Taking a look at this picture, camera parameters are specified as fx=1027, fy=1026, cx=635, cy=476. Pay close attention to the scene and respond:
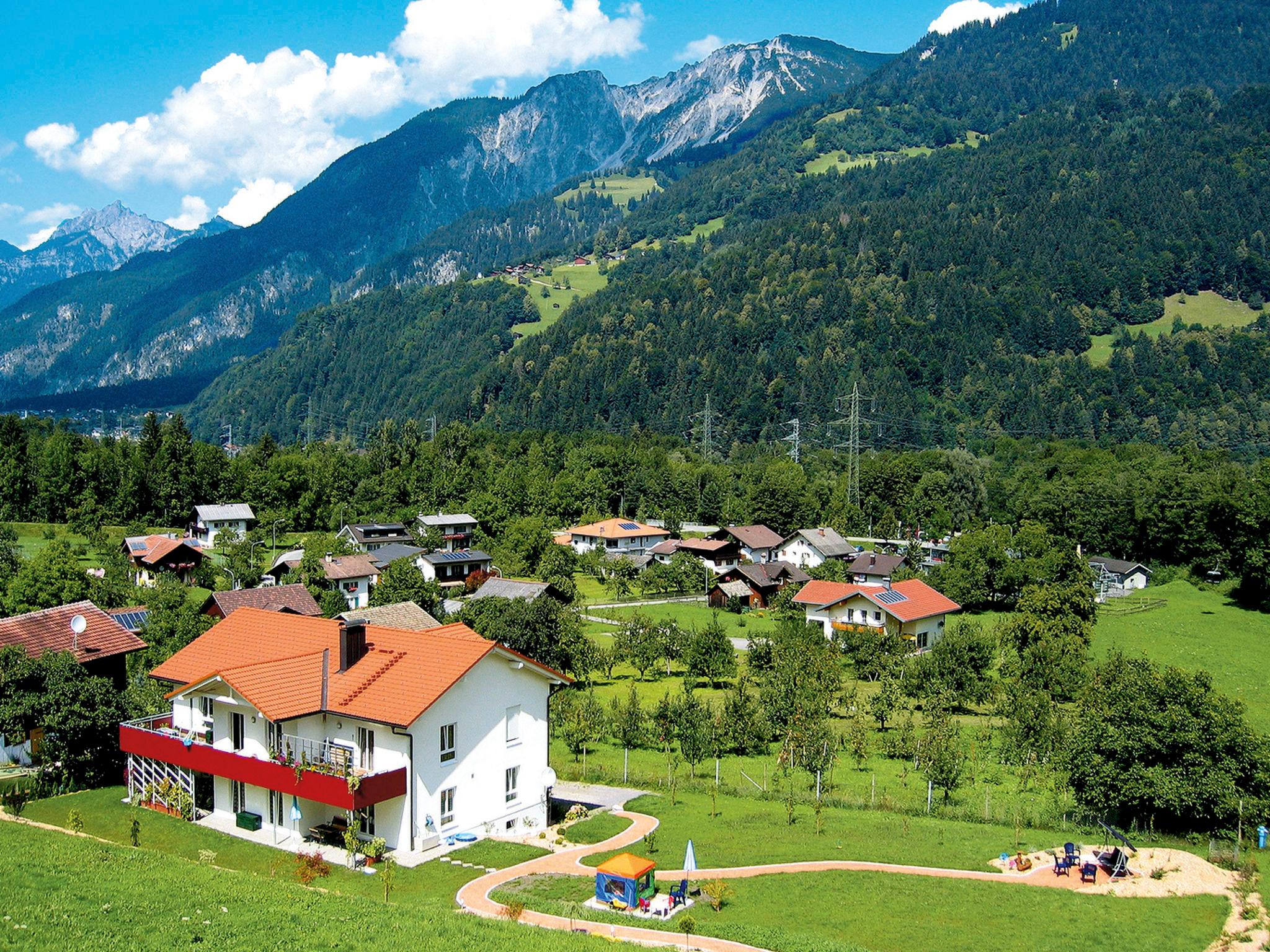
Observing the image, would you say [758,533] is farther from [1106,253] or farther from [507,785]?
Answer: [1106,253]

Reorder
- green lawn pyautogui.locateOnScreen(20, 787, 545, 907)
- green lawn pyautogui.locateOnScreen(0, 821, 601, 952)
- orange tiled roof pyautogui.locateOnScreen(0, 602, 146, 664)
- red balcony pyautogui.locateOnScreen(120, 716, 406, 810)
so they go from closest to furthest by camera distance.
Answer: green lawn pyautogui.locateOnScreen(0, 821, 601, 952)
green lawn pyautogui.locateOnScreen(20, 787, 545, 907)
red balcony pyautogui.locateOnScreen(120, 716, 406, 810)
orange tiled roof pyautogui.locateOnScreen(0, 602, 146, 664)

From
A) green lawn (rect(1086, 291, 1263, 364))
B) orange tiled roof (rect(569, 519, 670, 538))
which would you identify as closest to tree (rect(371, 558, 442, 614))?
orange tiled roof (rect(569, 519, 670, 538))

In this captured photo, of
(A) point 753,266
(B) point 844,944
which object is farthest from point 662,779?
(A) point 753,266

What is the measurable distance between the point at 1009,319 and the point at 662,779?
154 meters

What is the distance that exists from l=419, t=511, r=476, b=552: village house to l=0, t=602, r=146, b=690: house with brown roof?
5579 cm

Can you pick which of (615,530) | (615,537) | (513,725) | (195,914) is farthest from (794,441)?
(195,914)

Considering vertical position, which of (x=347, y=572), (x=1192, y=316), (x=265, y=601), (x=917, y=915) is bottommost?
(x=347, y=572)

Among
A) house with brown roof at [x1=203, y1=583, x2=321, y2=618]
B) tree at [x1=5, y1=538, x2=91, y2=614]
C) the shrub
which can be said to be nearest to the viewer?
the shrub

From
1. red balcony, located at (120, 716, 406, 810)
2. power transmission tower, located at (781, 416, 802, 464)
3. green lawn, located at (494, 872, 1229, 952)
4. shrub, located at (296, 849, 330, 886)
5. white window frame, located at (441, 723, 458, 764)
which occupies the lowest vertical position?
shrub, located at (296, 849, 330, 886)

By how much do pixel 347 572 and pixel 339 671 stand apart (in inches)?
1941

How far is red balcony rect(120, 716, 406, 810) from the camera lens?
2333 cm

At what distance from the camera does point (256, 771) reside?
81.5ft

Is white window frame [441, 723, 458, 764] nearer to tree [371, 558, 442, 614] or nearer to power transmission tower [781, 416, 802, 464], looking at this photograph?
tree [371, 558, 442, 614]

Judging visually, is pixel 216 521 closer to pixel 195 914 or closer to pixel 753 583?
pixel 753 583
